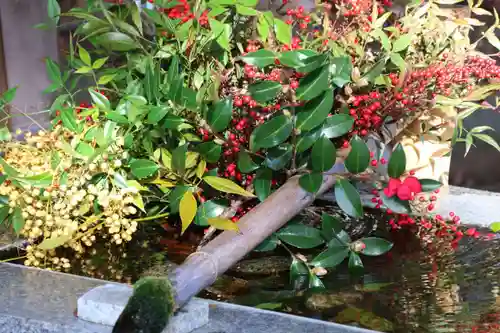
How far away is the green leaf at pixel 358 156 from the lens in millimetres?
1117

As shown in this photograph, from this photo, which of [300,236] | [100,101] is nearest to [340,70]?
[300,236]

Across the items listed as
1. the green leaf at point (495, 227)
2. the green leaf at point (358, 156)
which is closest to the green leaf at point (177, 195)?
the green leaf at point (358, 156)

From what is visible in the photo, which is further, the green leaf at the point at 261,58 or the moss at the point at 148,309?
the green leaf at the point at 261,58

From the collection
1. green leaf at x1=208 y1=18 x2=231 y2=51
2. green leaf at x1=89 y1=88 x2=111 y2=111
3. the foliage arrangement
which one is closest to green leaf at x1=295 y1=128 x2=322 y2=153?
the foliage arrangement

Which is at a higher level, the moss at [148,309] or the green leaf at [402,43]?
the green leaf at [402,43]

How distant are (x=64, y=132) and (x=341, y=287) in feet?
2.29

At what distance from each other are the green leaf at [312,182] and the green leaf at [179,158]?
23 centimetres

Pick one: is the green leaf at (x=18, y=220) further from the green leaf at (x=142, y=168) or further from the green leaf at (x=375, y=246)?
the green leaf at (x=375, y=246)

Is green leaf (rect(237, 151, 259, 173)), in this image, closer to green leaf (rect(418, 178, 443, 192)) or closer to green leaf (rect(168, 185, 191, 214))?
green leaf (rect(168, 185, 191, 214))

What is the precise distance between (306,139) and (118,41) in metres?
0.49

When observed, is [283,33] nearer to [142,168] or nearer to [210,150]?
[210,150]

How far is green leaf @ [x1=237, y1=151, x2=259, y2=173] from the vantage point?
1214mm

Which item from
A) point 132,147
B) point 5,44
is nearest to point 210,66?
point 132,147

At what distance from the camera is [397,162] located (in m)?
1.16
